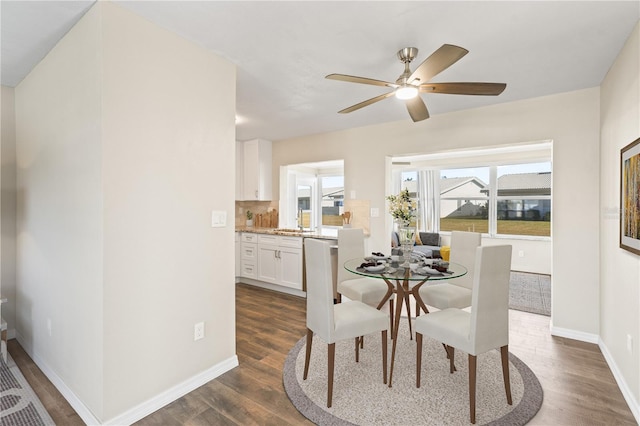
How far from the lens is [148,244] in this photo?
1.95m

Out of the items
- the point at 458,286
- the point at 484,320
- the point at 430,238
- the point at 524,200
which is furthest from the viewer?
the point at 430,238

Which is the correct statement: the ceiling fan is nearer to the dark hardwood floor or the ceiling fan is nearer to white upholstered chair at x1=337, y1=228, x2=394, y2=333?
white upholstered chair at x1=337, y1=228, x2=394, y2=333

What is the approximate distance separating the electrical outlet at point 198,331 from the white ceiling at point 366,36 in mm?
2050

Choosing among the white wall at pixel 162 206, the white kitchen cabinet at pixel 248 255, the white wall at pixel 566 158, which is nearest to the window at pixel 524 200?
the white wall at pixel 566 158

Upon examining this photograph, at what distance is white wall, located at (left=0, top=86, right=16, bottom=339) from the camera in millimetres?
2889

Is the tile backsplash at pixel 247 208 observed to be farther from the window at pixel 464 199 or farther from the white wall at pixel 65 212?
the window at pixel 464 199

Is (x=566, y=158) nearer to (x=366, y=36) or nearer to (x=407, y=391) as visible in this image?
(x=366, y=36)

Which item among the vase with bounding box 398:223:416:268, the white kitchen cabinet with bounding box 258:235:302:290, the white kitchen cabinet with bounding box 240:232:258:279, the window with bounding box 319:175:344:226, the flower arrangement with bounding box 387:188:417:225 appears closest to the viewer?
the flower arrangement with bounding box 387:188:417:225

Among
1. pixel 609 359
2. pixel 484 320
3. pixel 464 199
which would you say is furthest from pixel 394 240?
pixel 484 320

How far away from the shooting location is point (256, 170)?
5199 millimetres

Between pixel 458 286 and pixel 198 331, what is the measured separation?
2413 millimetres

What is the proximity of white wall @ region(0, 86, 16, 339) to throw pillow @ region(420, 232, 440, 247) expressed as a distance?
6815 mm

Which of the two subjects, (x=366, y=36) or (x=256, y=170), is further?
(x=256, y=170)

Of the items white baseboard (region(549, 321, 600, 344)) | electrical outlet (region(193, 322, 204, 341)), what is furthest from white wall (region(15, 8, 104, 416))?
white baseboard (region(549, 321, 600, 344))
